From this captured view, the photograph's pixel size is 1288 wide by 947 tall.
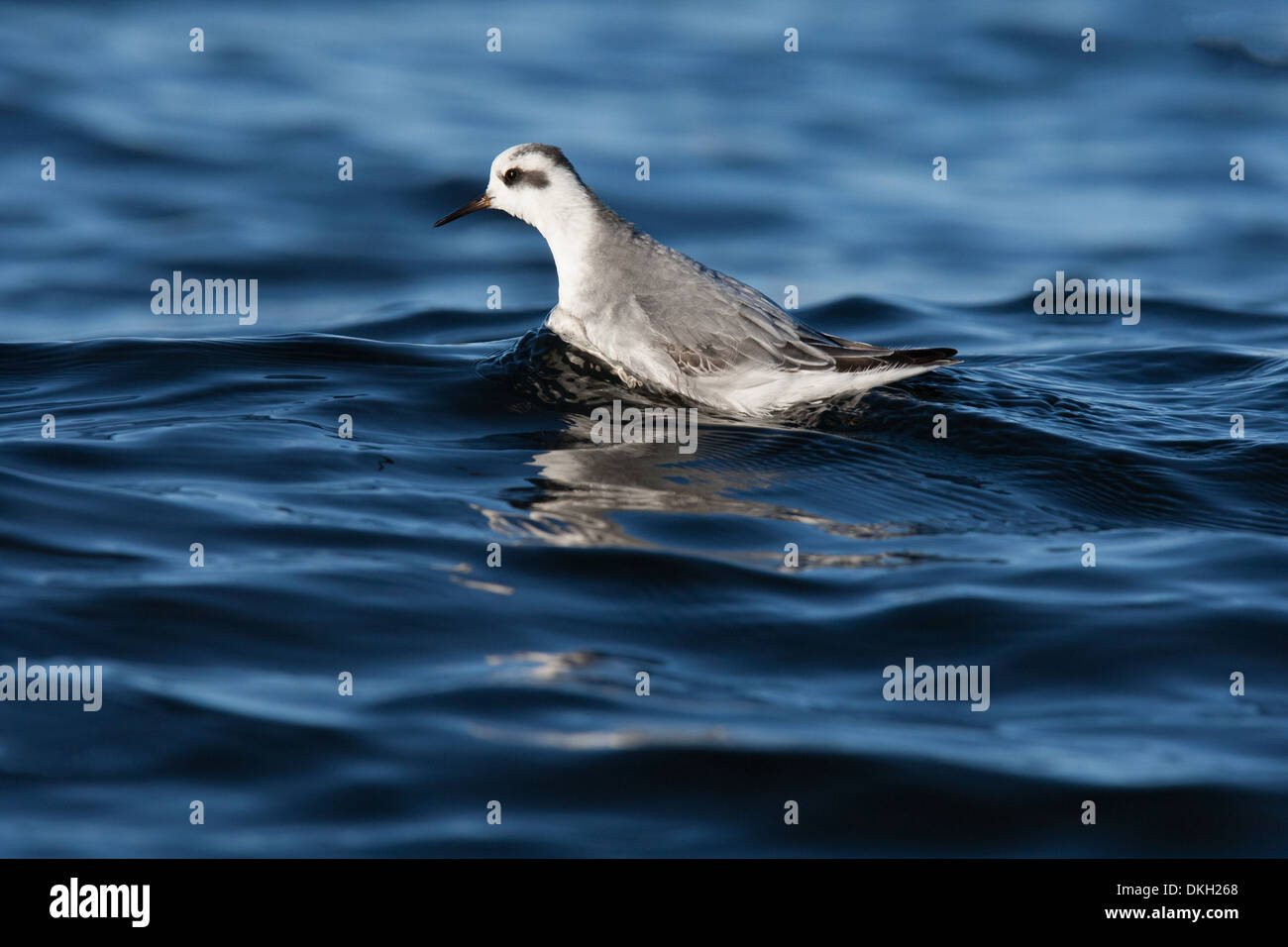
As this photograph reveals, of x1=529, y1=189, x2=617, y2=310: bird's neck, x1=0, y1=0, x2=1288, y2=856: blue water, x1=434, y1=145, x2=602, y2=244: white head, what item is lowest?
x1=0, y1=0, x2=1288, y2=856: blue water

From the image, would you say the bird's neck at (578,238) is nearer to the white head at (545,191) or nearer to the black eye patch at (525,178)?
the white head at (545,191)

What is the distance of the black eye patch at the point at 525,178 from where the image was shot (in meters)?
8.98

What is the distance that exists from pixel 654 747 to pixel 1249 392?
5.30 meters

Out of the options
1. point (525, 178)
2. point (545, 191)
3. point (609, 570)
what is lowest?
point (609, 570)

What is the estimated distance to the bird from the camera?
310 inches

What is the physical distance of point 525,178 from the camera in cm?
909

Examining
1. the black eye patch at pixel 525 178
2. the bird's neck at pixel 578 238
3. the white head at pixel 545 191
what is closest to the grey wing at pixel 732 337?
the bird's neck at pixel 578 238

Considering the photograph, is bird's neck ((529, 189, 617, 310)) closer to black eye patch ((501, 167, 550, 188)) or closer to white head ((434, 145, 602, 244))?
white head ((434, 145, 602, 244))

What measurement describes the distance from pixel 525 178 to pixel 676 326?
1692 millimetres

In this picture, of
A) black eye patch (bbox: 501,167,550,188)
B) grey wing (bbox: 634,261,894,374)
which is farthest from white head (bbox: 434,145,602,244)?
grey wing (bbox: 634,261,894,374)

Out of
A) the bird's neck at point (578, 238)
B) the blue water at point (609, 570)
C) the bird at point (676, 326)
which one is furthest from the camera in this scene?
the bird's neck at point (578, 238)

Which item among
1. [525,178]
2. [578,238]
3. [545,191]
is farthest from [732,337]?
[525,178]

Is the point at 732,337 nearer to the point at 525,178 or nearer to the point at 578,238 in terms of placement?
the point at 578,238
